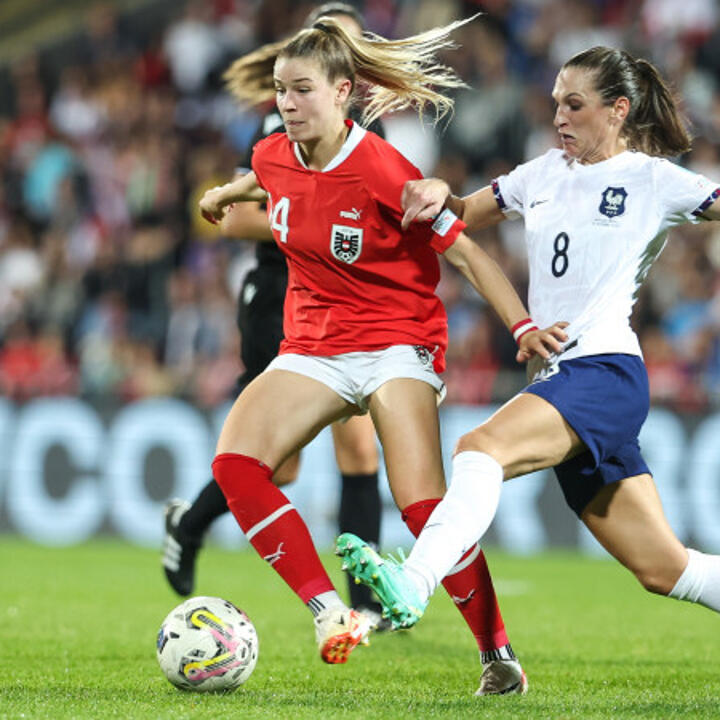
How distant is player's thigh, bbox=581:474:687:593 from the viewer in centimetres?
471

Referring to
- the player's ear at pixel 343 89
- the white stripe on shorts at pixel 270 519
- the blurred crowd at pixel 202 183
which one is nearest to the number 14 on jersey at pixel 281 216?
the player's ear at pixel 343 89

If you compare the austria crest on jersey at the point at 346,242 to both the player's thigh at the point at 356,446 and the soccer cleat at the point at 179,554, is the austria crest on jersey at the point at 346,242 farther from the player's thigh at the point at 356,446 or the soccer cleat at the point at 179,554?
the soccer cleat at the point at 179,554

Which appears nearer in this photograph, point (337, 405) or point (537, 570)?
point (337, 405)

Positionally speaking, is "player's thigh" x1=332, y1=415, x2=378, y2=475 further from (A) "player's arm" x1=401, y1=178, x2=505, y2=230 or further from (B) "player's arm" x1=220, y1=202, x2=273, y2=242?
(A) "player's arm" x1=401, y1=178, x2=505, y2=230

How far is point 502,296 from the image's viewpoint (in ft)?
15.2

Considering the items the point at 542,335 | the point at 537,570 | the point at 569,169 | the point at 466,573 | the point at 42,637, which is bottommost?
the point at 537,570

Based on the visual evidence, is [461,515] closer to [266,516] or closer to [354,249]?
[266,516]

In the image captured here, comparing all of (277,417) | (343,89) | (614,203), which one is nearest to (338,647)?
(277,417)

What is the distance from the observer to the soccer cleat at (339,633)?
422 cm

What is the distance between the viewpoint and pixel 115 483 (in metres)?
11.9

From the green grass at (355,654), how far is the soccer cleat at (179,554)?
297 millimetres

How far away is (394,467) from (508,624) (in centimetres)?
283

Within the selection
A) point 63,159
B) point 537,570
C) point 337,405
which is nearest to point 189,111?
point 63,159

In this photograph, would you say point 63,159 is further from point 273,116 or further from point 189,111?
point 273,116
